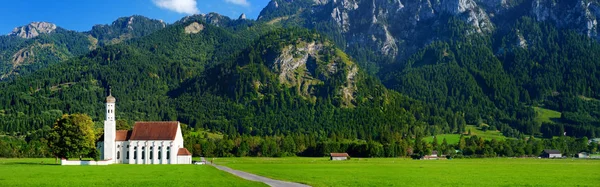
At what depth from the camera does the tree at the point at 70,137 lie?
124m

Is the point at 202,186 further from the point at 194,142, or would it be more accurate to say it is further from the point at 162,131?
the point at 194,142

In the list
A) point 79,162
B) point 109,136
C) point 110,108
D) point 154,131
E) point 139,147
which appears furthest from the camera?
point 154,131

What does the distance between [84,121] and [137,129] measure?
61.7 feet

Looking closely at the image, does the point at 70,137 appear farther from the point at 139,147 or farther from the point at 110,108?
the point at 139,147

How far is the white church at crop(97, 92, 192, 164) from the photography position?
14125cm

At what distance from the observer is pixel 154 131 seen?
144625 mm

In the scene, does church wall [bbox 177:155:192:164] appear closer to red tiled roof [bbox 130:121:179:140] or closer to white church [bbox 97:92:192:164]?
white church [bbox 97:92:192:164]

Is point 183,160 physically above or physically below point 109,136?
below

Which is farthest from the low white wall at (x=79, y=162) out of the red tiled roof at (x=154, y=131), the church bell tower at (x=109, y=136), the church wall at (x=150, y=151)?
the red tiled roof at (x=154, y=131)

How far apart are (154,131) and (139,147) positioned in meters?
5.07

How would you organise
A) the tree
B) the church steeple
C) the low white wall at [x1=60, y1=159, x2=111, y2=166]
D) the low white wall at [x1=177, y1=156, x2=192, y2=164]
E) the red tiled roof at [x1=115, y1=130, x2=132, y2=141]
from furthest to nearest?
the red tiled roof at [x1=115, y1=130, x2=132, y2=141] → the church steeple → the low white wall at [x1=177, y1=156, x2=192, y2=164] → the tree → the low white wall at [x1=60, y1=159, x2=111, y2=166]

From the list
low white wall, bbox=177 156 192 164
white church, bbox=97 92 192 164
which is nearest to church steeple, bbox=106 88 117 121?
white church, bbox=97 92 192 164

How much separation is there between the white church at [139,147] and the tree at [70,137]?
567 inches

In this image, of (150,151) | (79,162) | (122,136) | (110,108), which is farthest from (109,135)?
(79,162)
